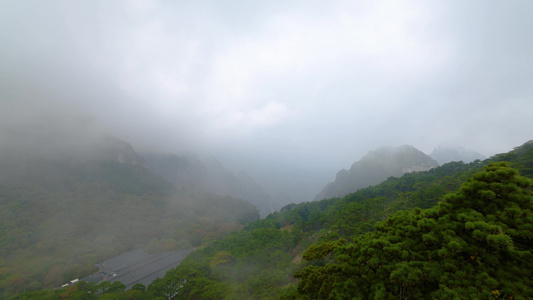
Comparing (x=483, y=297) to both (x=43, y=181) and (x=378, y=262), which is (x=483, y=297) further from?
(x=43, y=181)

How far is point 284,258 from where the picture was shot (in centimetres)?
3275

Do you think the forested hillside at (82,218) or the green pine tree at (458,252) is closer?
the green pine tree at (458,252)

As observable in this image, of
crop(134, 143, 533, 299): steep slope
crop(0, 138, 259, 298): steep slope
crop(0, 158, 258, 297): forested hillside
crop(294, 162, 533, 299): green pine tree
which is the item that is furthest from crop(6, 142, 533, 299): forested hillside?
crop(0, 138, 259, 298): steep slope

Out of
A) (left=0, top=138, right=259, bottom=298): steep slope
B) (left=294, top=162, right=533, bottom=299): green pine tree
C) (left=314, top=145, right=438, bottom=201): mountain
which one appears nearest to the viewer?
(left=294, top=162, right=533, bottom=299): green pine tree

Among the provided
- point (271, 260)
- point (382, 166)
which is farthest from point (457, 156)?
point (271, 260)

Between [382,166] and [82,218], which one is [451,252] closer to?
[82,218]

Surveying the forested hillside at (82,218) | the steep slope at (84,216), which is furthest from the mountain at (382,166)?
the steep slope at (84,216)

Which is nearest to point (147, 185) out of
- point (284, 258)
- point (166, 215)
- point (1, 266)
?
point (166, 215)

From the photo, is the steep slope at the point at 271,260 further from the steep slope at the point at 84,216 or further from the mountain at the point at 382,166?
the mountain at the point at 382,166

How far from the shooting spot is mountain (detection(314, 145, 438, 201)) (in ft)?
361

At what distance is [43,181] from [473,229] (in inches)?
6836

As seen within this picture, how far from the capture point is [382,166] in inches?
4894

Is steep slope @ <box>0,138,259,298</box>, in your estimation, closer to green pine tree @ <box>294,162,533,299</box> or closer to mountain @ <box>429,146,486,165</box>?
green pine tree @ <box>294,162,533,299</box>

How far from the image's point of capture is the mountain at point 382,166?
110 metres
